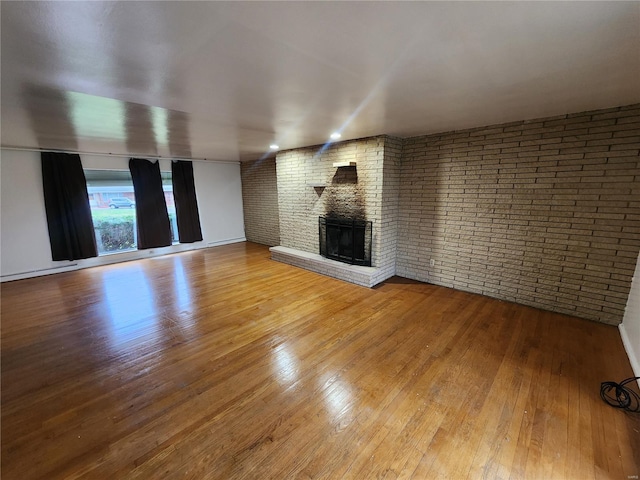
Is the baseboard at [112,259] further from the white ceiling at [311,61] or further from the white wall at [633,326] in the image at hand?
the white wall at [633,326]

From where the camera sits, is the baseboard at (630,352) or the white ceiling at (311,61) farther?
the baseboard at (630,352)

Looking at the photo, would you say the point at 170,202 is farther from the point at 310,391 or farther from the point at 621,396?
the point at 621,396

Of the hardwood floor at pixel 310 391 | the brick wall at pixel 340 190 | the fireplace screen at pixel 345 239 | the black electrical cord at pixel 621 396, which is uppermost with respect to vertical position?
the brick wall at pixel 340 190

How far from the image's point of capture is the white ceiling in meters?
1.16

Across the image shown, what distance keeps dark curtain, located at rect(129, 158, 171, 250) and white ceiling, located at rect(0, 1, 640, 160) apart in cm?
284

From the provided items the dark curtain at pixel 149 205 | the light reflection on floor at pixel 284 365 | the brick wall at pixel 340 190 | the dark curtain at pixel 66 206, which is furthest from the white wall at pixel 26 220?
the light reflection on floor at pixel 284 365

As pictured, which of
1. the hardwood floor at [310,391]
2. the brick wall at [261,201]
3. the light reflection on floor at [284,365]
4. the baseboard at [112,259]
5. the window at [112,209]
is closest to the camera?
the hardwood floor at [310,391]

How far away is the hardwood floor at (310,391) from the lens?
1497 mm

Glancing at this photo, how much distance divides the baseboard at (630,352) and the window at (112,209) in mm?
7979

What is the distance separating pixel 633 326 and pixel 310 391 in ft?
10.1

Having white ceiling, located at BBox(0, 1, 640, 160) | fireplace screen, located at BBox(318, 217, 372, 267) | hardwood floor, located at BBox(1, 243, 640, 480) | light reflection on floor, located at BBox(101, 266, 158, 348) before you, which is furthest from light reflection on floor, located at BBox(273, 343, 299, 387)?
white ceiling, located at BBox(0, 1, 640, 160)

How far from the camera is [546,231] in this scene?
10.3ft

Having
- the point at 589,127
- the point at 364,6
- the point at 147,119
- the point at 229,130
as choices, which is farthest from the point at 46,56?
the point at 589,127

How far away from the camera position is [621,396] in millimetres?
1941
